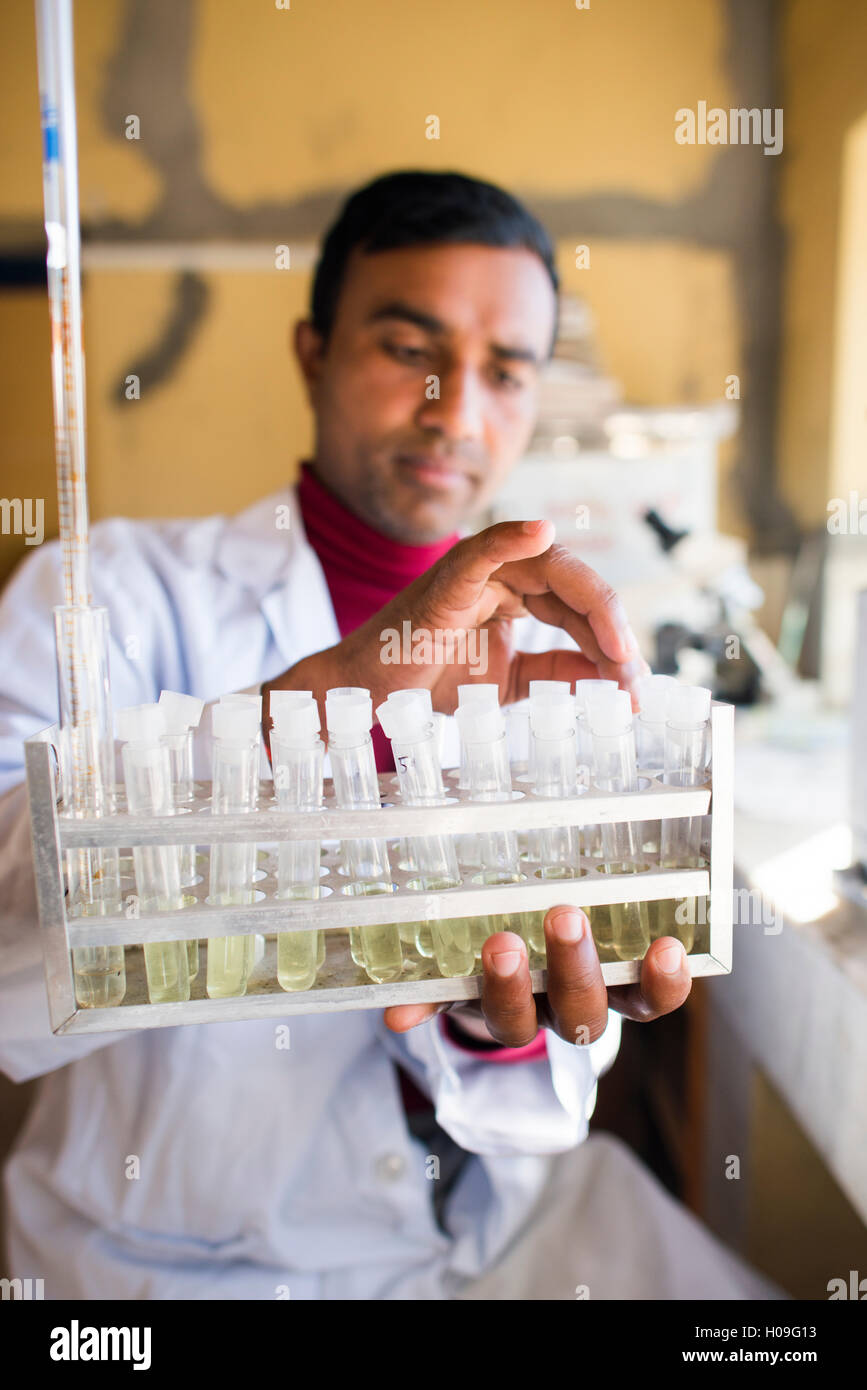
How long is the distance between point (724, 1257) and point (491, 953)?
76 cm

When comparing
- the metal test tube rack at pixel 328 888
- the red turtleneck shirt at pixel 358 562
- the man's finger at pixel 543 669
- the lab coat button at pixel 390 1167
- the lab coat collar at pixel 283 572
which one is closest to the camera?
the metal test tube rack at pixel 328 888

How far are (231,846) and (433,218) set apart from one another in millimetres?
994

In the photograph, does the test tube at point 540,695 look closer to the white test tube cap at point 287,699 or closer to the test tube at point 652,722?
the test tube at point 652,722

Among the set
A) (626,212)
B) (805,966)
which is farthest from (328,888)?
(626,212)

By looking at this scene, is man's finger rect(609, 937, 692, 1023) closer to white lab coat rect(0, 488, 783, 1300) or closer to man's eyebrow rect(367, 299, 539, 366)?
white lab coat rect(0, 488, 783, 1300)

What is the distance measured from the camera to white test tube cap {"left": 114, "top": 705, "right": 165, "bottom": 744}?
0.62 meters

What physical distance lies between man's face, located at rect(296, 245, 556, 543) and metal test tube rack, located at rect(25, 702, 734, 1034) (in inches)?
31.3

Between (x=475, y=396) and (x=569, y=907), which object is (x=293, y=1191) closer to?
(x=569, y=907)

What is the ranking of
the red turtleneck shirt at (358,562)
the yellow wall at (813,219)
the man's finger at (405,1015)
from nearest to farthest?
1. the man's finger at (405,1015)
2. the red turtleneck shirt at (358,562)
3. the yellow wall at (813,219)

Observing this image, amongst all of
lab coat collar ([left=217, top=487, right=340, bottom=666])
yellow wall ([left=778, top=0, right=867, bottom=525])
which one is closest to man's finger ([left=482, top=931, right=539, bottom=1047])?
lab coat collar ([left=217, top=487, right=340, bottom=666])

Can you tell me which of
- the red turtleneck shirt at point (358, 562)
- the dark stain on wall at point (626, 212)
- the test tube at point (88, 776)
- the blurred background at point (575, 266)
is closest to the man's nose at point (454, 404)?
the red turtleneck shirt at point (358, 562)

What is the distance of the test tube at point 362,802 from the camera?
25.2 inches

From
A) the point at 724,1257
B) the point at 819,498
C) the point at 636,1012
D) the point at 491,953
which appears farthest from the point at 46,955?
the point at 819,498

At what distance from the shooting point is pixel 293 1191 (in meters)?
1.12
